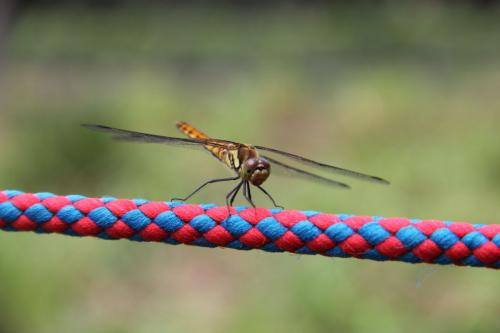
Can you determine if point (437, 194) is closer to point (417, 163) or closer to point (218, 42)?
point (417, 163)

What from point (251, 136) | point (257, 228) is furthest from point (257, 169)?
point (251, 136)

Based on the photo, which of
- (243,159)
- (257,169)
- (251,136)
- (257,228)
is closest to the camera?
(257,228)

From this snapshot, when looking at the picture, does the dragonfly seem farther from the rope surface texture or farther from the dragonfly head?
the rope surface texture

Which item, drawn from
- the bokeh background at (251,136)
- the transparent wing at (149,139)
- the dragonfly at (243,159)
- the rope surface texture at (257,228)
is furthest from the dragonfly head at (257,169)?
the bokeh background at (251,136)

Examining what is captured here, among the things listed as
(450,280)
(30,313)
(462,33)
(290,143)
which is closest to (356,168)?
(290,143)

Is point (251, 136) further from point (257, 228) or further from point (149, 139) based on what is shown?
point (257, 228)

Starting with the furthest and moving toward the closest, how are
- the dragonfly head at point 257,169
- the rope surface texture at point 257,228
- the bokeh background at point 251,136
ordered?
the bokeh background at point 251,136, the dragonfly head at point 257,169, the rope surface texture at point 257,228

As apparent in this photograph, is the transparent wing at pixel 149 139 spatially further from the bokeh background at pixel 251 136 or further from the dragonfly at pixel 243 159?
the bokeh background at pixel 251 136

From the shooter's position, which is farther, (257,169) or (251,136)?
(251,136)
